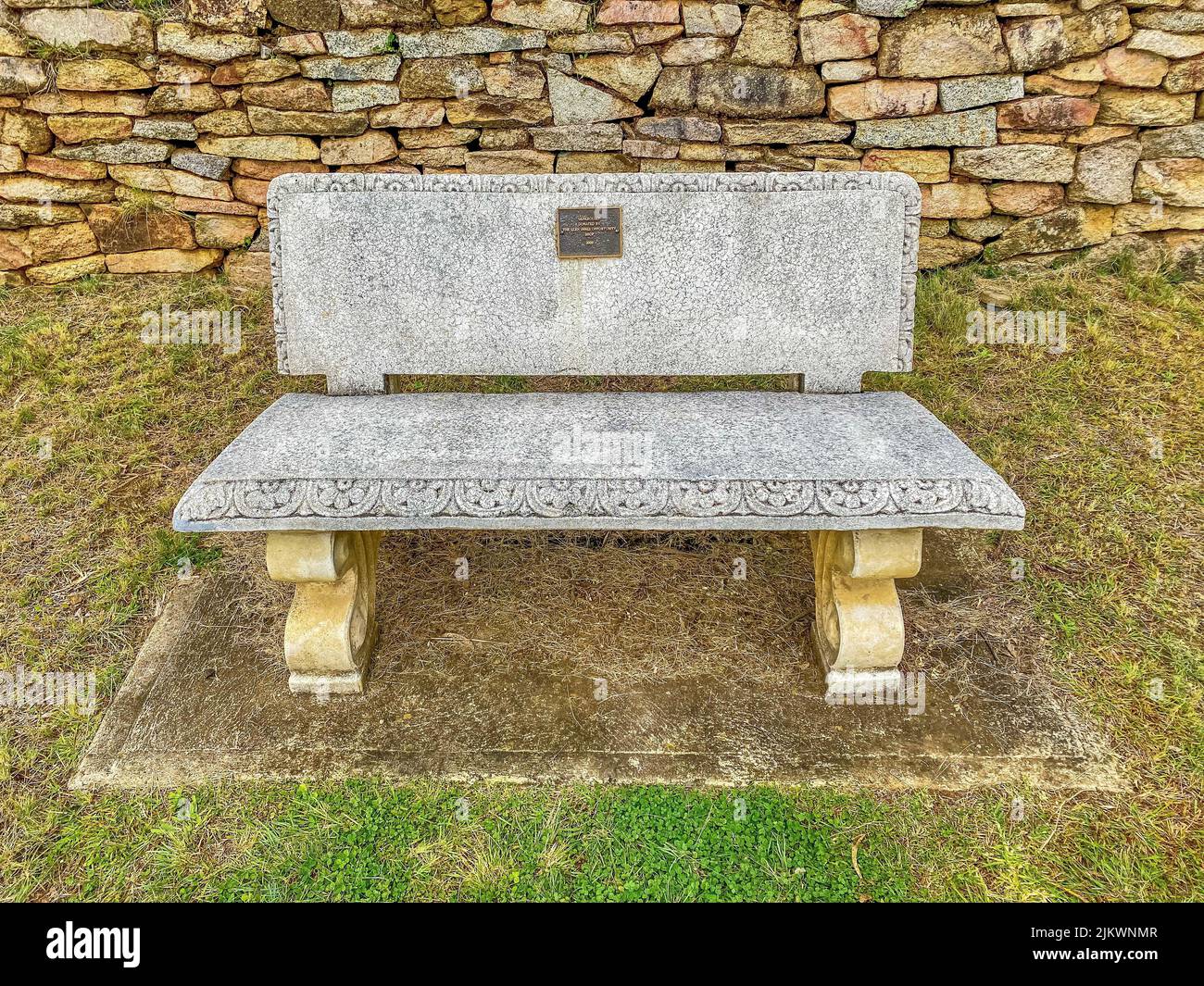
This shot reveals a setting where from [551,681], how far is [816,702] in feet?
2.85

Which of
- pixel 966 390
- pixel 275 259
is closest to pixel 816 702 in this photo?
pixel 966 390

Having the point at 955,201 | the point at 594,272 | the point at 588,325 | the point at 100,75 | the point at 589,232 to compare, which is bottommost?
the point at 588,325

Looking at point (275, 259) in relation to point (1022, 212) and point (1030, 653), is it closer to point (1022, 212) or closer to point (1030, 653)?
point (1030, 653)

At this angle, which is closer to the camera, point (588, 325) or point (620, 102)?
point (588, 325)

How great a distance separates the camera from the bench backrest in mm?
2682

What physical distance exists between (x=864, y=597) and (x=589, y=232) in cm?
156

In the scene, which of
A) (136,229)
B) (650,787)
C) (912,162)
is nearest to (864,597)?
(650,787)

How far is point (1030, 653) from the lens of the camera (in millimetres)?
2639

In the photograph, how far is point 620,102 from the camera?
3.88 m

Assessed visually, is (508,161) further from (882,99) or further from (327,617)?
(327,617)

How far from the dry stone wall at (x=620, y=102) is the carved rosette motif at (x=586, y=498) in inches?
99.4

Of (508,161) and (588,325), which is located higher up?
(508,161)

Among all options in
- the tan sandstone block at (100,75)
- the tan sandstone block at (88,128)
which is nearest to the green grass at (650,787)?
the tan sandstone block at (88,128)

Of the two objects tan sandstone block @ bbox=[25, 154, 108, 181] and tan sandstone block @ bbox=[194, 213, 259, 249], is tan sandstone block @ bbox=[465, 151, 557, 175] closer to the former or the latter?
tan sandstone block @ bbox=[194, 213, 259, 249]
